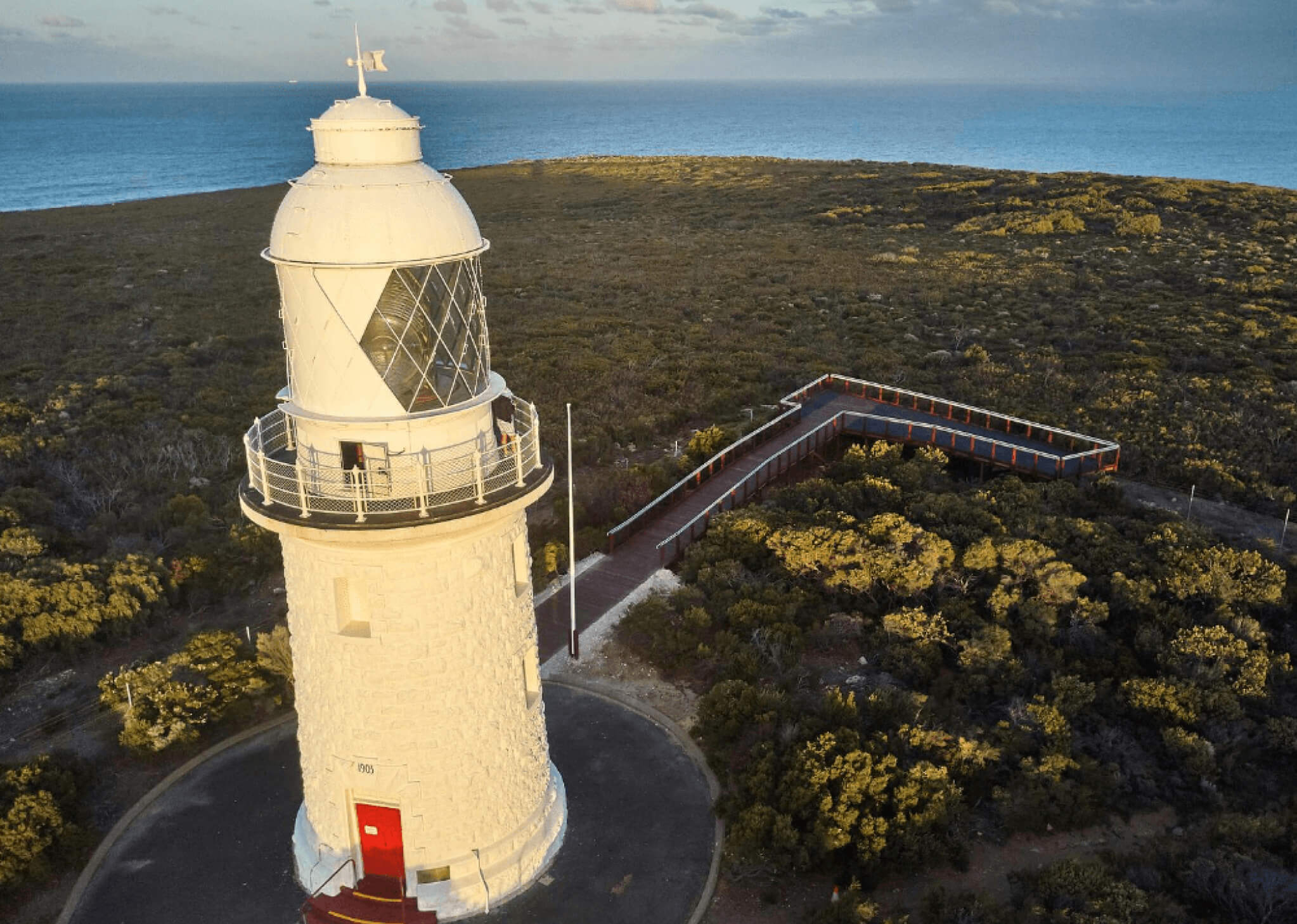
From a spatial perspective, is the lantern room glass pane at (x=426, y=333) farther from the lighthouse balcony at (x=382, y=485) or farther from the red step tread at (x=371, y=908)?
the red step tread at (x=371, y=908)

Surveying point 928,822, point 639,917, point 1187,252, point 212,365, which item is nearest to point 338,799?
point 639,917

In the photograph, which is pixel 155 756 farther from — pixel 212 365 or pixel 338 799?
pixel 212 365

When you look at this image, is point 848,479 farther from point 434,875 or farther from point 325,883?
point 325,883

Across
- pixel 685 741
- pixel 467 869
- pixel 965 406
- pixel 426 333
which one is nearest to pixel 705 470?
pixel 965 406

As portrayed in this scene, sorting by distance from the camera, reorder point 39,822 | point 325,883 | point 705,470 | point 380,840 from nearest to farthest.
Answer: point 380,840, point 325,883, point 39,822, point 705,470

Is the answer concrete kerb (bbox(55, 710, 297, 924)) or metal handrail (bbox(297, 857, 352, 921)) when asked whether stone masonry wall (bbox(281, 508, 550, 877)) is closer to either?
metal handrail (bbox(297, 857, 352, 921))

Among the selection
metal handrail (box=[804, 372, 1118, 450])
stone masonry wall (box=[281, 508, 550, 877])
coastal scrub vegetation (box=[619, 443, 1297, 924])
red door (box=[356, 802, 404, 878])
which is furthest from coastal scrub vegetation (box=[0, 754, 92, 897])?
metal handrail (box=[804, 372, 1118, 450])

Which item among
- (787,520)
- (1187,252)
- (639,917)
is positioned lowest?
(639,917)
